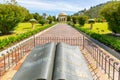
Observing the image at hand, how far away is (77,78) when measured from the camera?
2.56 meters

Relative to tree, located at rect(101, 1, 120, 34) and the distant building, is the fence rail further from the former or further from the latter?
the distant building

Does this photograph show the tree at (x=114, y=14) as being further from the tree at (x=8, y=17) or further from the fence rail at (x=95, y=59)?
the tree at (x=8, y=17)

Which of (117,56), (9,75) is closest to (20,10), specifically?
(117,56)

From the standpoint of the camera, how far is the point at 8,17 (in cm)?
2402

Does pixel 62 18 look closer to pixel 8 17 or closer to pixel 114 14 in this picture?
pixel 8 17

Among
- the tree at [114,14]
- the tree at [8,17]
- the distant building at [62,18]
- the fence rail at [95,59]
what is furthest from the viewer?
the distant building at [62,18]

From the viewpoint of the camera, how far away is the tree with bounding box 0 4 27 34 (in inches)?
936

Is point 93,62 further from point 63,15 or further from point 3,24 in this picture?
point 63,15

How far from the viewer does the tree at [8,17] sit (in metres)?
23.8

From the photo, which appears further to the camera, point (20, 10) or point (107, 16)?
point (20, 10)

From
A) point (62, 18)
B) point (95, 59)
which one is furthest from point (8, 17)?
point (62, 18)

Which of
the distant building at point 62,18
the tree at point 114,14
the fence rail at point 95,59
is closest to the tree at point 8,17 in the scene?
the tree at point 114,14

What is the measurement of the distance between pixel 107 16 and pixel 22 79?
19202 mm

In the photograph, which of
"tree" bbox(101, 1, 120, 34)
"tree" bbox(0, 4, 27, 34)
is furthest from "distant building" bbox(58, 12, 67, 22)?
"tree" bbox(101, 1, 120, 34)
